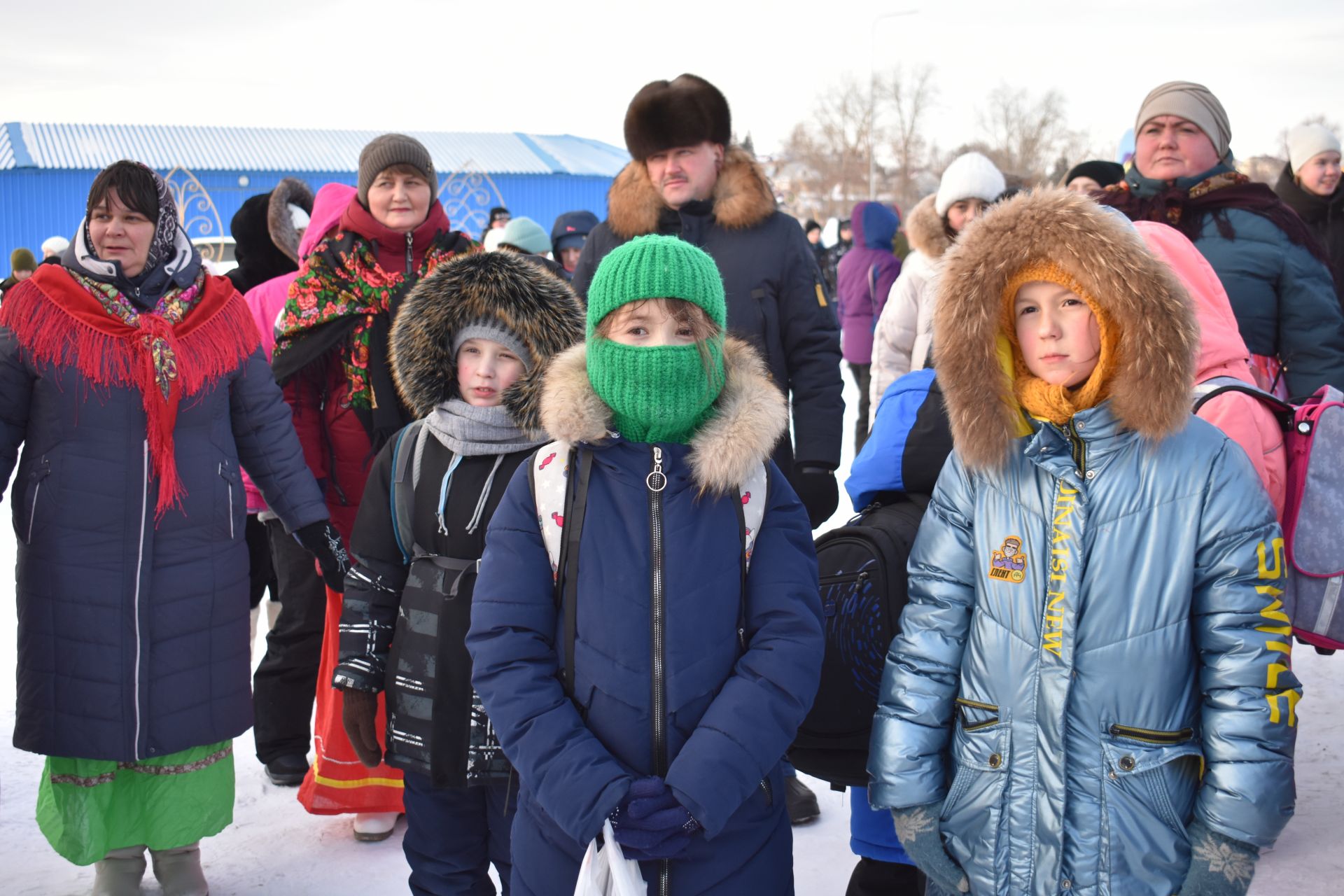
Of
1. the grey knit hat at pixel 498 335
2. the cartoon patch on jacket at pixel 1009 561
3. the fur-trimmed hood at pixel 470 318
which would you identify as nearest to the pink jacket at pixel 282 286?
the fur-trimmed hood at pixel 470 318

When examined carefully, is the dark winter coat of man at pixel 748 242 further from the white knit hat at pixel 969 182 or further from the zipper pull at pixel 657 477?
the white knit hat at pixel 969 182

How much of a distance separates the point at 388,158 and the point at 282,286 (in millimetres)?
790

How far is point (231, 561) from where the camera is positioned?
3.03 meters

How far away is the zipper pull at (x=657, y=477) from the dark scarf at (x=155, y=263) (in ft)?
5.49

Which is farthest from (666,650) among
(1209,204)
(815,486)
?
(1209,204)

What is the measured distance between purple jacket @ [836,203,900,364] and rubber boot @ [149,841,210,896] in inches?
242

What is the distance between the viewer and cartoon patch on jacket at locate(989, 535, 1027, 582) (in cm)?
190

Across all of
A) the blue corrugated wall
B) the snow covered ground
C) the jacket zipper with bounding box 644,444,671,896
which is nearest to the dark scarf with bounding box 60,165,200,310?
the snow covered ground

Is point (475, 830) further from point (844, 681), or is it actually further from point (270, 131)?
point (270, 131)

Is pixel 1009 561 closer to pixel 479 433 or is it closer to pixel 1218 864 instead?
pixel 1218 864

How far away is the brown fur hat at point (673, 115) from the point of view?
3.48 metres

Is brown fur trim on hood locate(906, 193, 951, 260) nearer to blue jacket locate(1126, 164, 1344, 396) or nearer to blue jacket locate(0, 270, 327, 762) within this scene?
blue jacket locate(1126, 164, 1344, 396)

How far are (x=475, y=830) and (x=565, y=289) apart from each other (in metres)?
1.32

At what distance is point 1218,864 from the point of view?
1.73m
